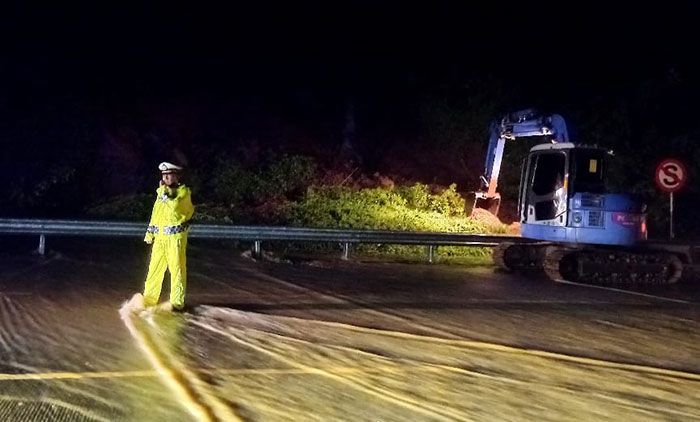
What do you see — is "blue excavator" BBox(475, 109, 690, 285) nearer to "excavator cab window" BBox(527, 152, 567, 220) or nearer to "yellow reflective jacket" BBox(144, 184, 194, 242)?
"excavator cab window" BBox(527, 152, 567, 220)

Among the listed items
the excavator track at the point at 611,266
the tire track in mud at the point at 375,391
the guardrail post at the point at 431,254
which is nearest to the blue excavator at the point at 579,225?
the excavator track at the point at 611,266

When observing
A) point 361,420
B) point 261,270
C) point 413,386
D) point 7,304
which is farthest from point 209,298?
point 361,420

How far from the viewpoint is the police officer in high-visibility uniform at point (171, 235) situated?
10617 mm

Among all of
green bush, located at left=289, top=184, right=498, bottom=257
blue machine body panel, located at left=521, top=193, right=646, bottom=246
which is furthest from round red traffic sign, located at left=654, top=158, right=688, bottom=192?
green bush, located at left=289, top=184, right=498, bottom=257

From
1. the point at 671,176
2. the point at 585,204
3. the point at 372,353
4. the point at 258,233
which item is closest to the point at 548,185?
the point at 585,204

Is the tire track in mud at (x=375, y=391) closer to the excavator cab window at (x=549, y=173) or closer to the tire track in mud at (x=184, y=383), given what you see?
the tire track in mud at (x=184, y=383)

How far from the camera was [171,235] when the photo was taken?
10.6 metres

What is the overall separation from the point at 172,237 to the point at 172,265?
1.10 feet

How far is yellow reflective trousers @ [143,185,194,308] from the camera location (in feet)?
34.8

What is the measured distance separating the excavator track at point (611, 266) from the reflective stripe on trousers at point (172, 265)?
8898 millimetres

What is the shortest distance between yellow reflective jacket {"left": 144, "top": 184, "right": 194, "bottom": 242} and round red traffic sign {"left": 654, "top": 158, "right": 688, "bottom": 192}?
1138 centimetres

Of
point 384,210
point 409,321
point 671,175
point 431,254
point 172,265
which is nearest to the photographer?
point 172,265

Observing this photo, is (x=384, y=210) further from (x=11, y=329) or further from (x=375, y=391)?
(x=375, y=391)

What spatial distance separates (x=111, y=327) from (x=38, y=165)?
2039 centimetres
